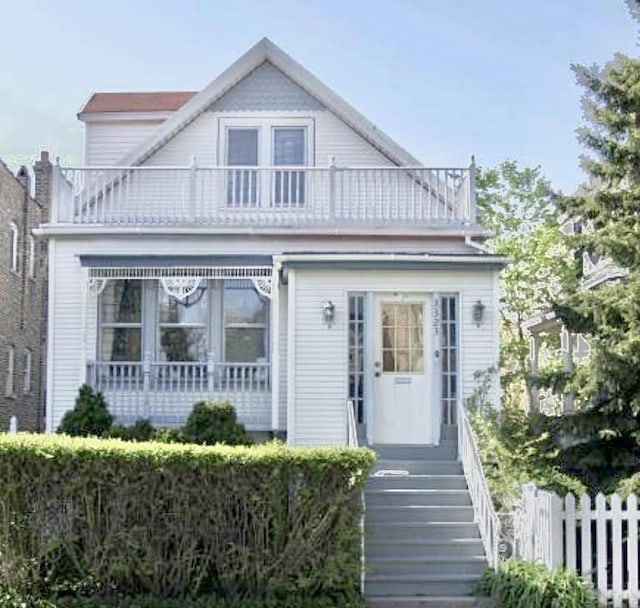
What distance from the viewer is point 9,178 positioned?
22.5m

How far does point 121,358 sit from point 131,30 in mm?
6188

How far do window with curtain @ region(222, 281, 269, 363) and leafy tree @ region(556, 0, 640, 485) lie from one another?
221 inches

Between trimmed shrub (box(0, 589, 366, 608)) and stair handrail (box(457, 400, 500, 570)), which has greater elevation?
stair handrail (box(457, 400, 500, 570))

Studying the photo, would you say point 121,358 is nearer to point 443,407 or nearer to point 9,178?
point 443,407

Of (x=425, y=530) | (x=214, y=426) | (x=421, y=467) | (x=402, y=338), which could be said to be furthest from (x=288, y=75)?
(x=425, y=530)

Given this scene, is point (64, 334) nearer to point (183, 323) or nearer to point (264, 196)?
point (183, 323)

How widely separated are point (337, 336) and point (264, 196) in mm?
3512

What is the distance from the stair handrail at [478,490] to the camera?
35.8ft

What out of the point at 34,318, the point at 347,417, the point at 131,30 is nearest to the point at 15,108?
the point at 34,318

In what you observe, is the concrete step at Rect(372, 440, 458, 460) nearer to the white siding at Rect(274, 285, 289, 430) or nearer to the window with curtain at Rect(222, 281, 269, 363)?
the white siding at Rect(274, 285, 289, 430)

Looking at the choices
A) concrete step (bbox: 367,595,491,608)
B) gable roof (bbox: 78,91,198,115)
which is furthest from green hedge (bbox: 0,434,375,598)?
gable roof (bbox: 78,91,198,115)

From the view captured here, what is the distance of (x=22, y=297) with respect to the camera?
23.8m

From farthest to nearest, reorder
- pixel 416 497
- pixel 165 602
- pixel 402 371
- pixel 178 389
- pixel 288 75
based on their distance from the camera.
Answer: pixel 288 75
pixel 178 389
pixel 402 371
pixel 416 497
pixel 165 602

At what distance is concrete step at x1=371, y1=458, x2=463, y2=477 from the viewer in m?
13.4
